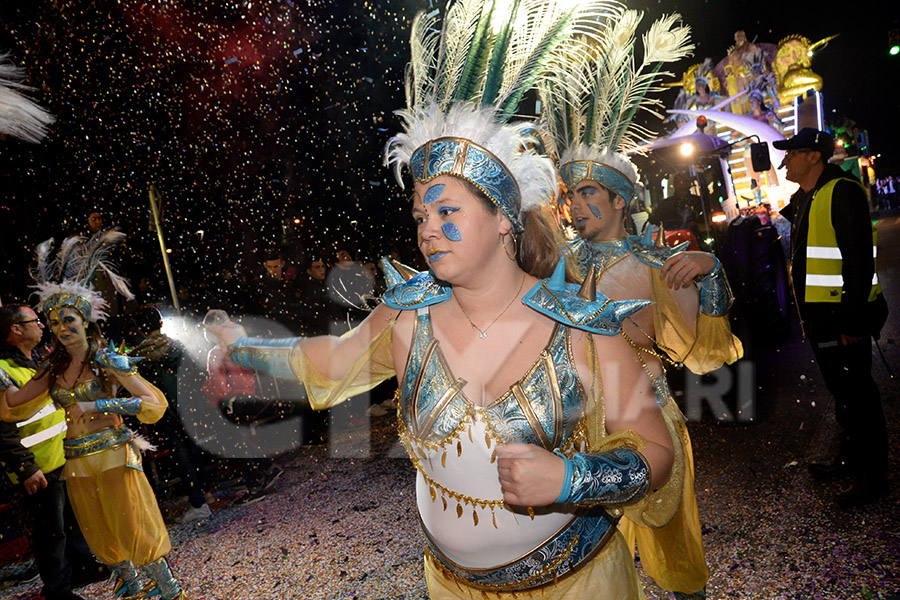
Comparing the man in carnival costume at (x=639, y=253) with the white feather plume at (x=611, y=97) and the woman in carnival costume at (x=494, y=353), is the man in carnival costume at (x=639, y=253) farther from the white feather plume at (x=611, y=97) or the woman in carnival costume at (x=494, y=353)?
the woman in carnival costume at (x=494, y=353)

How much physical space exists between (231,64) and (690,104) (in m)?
22.6

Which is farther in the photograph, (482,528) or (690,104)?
(690,104)

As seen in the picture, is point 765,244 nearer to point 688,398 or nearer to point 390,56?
point 688,398

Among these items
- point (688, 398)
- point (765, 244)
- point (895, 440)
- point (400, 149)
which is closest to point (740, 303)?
point (765, 244)

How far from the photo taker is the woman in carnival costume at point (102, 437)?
3436mm

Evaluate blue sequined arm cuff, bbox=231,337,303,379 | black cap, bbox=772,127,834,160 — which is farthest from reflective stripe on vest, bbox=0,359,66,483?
black cap, bbox=772,127,834,160

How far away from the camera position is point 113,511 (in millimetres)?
3418

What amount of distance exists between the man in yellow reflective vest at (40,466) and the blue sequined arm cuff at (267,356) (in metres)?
2.78

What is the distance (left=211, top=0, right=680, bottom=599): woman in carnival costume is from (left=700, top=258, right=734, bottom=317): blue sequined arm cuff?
115 centimetres

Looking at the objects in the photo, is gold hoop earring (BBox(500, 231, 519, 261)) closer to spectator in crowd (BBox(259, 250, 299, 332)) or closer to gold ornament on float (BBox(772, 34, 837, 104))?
spectator in crowd (BBox(259, 250, 299, 332))

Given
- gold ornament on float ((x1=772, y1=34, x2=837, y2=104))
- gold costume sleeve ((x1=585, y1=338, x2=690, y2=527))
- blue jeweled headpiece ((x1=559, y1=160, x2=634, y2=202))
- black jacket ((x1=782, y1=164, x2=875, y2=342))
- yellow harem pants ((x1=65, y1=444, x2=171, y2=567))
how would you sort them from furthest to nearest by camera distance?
gold ornament on float ((x1=772, y1=34, x2=837, y2=104)), black jacket ((x1=782, y1=164, x2=875, y2=342)), yellow harem pants ((x1=65, y1=444, x2=171, y2=567)), blue jeweled headpiece ((x1=559, y1=160, x2=634, y2=202)), gold costume sleeve ((x1=585, y1=338, x2=690, y2=527))

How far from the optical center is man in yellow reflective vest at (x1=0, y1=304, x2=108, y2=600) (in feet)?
12.6

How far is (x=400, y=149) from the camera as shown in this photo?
1.88 metres

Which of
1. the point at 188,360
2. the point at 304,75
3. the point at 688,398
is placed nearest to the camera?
the point at 188,360
